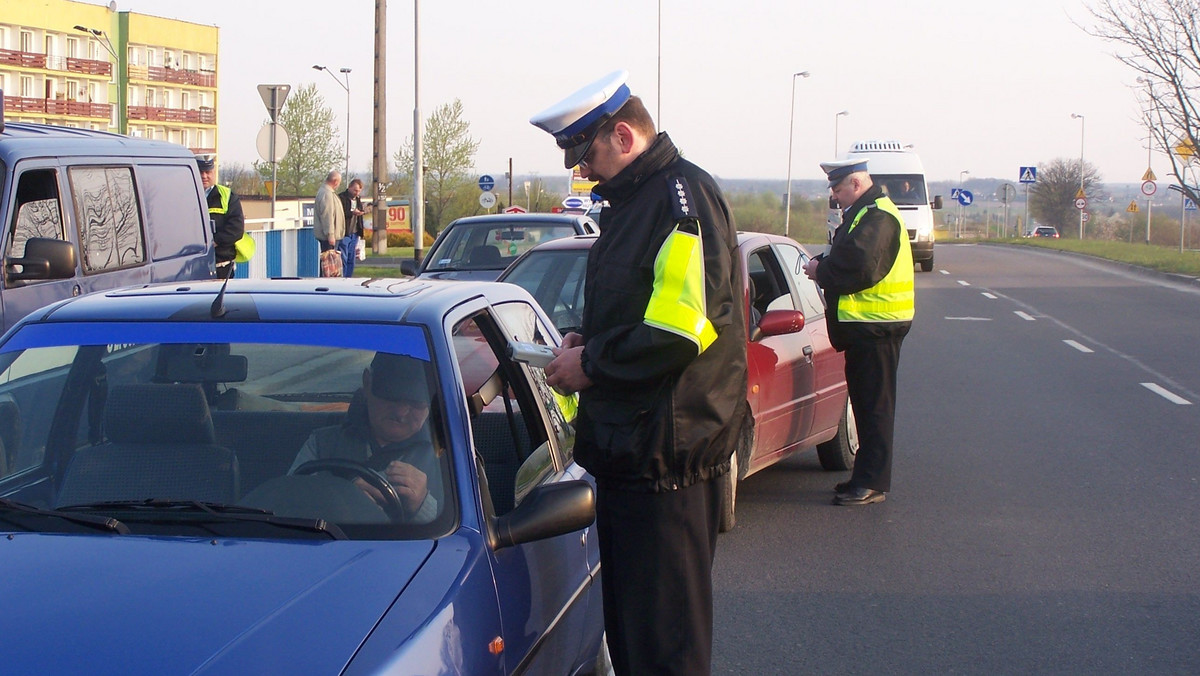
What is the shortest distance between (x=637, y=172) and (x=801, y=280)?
16.0 feet

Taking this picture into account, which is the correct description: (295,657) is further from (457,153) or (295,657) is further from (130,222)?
(457,153)

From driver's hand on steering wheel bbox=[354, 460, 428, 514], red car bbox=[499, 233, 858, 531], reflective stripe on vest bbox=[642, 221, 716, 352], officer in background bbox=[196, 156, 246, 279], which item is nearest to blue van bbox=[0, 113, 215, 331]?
red car bbox=[499, 233, 858, 531]

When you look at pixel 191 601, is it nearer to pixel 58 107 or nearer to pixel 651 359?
pixel 651 359

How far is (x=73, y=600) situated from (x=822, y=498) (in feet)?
18.0

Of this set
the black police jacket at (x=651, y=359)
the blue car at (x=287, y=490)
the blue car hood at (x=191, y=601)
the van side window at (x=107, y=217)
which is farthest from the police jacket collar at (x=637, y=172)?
the van side window at (x=107, y=217)

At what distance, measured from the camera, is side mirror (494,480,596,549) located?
305 centimetres

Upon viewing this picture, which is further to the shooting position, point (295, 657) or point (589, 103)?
point (589, 103)

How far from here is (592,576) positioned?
3.81 meters

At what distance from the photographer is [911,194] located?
105 feet

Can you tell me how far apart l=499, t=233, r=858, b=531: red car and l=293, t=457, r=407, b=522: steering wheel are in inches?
137

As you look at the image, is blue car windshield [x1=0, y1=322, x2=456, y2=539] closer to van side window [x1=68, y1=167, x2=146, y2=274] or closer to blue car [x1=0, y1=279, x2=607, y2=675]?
blue car [x1=0, y1=279, x2=607, y2=675]

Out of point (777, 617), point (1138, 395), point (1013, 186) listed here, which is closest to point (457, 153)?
point (1013, 186)

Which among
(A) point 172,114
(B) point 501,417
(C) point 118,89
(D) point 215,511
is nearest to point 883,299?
(B) point 501,417

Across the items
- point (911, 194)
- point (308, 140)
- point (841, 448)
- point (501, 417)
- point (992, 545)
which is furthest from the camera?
point (308, 140)
